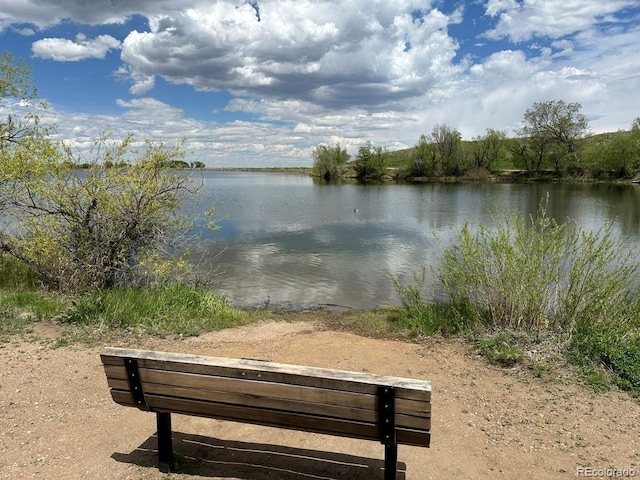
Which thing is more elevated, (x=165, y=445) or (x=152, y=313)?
(x=165, y=445)

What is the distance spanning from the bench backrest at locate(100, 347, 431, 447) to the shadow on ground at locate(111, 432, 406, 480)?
64 cm

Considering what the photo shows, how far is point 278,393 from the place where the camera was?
294cm

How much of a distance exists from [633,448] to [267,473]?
10.2ft

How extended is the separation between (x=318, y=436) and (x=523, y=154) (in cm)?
8981

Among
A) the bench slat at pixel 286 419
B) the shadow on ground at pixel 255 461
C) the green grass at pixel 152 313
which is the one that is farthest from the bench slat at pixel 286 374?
the green grass at pixel 152 313

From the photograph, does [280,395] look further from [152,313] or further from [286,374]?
[152,313]

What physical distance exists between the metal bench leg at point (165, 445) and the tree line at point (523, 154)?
264 ft

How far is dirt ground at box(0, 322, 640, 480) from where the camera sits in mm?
3568

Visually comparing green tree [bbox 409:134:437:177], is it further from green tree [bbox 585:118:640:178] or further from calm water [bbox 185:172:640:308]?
calm water [bbox 185:172:640:308]

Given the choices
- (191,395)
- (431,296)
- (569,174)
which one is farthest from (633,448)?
(569,174)

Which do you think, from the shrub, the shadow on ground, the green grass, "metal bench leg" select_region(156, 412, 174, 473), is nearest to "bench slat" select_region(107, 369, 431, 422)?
"metal bench leg" select_region(156, 412, 174, 473)

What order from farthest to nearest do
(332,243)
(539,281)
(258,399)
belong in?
1. (332,243)
2. (539,281)
3. (258,399)

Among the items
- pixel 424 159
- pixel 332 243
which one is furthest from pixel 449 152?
pixel 332 243

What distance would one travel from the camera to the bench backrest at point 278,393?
2.81 metres
